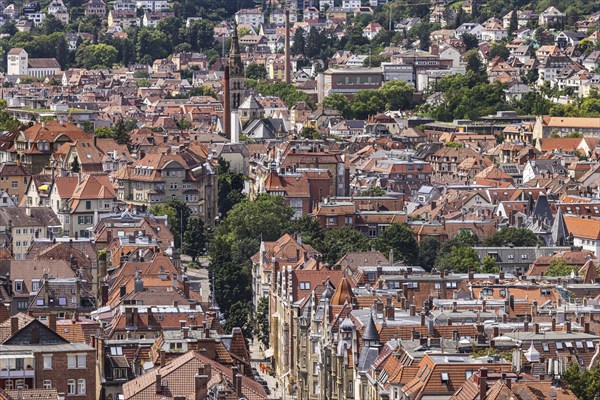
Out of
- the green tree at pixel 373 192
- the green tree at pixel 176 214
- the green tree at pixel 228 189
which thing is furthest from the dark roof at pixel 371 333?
the green tree at pixel 373 192

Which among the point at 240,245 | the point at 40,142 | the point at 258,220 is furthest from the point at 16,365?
the point at 40,142

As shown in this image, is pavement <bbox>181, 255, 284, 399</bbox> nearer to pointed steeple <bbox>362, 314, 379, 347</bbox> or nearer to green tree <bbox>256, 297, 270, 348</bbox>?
green tree <bbox>256, 297, 270, 348</bbox>

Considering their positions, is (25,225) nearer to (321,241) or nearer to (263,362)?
(321,241)

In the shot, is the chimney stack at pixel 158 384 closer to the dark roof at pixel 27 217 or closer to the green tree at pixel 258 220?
the dark roof at pixel 27 217

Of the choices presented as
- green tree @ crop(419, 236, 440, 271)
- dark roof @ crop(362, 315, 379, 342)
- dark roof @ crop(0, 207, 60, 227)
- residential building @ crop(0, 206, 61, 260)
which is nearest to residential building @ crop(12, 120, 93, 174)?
dark roof @ crop(0, 207, 60, 227)

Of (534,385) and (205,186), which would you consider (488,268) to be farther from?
(534,385)
